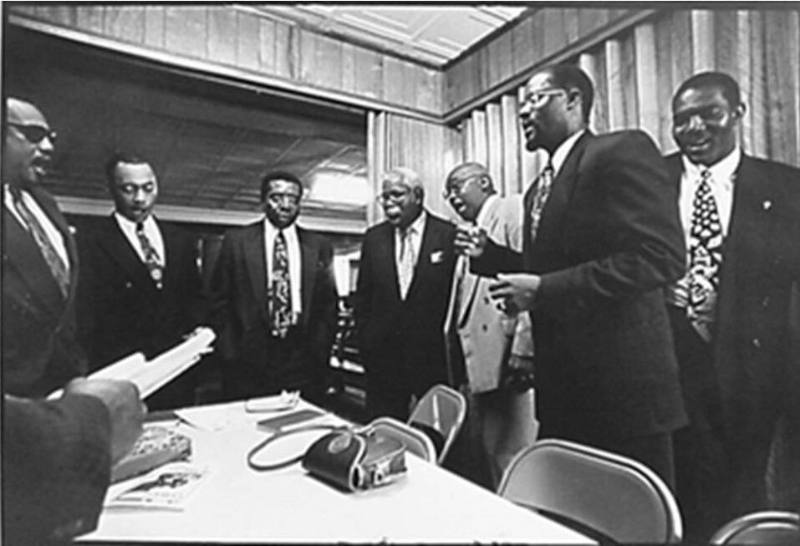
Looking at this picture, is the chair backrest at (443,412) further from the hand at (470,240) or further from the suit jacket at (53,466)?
the suit jacket at (53,466)

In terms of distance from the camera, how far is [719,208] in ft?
3.95

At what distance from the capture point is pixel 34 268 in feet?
4.05

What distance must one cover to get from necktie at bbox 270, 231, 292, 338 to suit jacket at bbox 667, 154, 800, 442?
895mm

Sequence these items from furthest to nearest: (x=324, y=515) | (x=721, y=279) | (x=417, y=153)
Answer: (x=417, y=153)
(x=721, y=279)
(x=324, y=515)

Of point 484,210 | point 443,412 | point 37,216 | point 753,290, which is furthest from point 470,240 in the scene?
point 37,216

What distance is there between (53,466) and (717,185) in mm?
1524

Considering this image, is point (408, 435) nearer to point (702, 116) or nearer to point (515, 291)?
point (515, 291)

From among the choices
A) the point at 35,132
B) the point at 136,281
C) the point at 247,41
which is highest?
the point at 247,41

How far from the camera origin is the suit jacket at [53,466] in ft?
3.75

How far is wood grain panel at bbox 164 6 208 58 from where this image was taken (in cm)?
125

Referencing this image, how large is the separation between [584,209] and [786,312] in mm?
484

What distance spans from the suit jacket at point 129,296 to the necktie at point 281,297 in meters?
0.17

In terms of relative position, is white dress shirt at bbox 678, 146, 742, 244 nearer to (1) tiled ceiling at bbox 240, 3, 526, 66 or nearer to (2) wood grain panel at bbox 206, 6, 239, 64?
(1) tiled ceiling at bbox 240, 3, 526, 66

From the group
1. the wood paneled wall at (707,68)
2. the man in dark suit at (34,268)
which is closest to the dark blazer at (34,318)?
the man in dark suit at (34,268)
